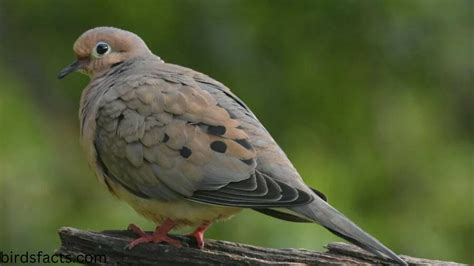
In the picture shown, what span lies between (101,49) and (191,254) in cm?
136

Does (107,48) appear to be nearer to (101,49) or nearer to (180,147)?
(101,49)

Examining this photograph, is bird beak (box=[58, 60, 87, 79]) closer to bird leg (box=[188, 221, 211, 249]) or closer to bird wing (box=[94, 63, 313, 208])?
bird wing (box=[94, 63, 313, 208])

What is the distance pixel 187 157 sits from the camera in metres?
5.20

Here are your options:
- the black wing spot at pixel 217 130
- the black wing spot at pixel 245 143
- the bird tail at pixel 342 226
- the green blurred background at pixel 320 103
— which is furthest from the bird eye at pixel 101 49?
the bird tail at pixel 342 226

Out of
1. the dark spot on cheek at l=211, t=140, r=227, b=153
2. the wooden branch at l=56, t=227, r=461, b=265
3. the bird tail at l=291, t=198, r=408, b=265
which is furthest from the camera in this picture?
the dark spot on cheek at l=211, t=140, r=227, b=153

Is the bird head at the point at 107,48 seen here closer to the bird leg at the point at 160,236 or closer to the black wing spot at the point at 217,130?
the black wing spot at the point at 217,130

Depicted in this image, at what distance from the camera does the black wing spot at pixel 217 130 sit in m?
5.22

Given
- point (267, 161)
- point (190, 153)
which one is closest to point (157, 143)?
point (190, 153)

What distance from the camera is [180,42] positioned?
24.2 ft

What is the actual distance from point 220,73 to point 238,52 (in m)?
0.16

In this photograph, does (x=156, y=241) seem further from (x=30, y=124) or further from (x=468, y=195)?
(x=468, y=195)

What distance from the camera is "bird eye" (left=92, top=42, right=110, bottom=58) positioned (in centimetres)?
604

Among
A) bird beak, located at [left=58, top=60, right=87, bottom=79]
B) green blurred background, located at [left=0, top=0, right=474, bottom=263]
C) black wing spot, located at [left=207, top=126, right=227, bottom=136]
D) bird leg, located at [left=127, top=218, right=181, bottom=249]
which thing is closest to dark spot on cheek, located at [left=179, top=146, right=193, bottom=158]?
black wing spot, located at [left=207, top=126, right=227, bottom=136]

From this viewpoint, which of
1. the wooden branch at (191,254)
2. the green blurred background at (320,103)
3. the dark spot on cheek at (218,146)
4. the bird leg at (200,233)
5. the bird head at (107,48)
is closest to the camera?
the wooden branch at (191,254)
